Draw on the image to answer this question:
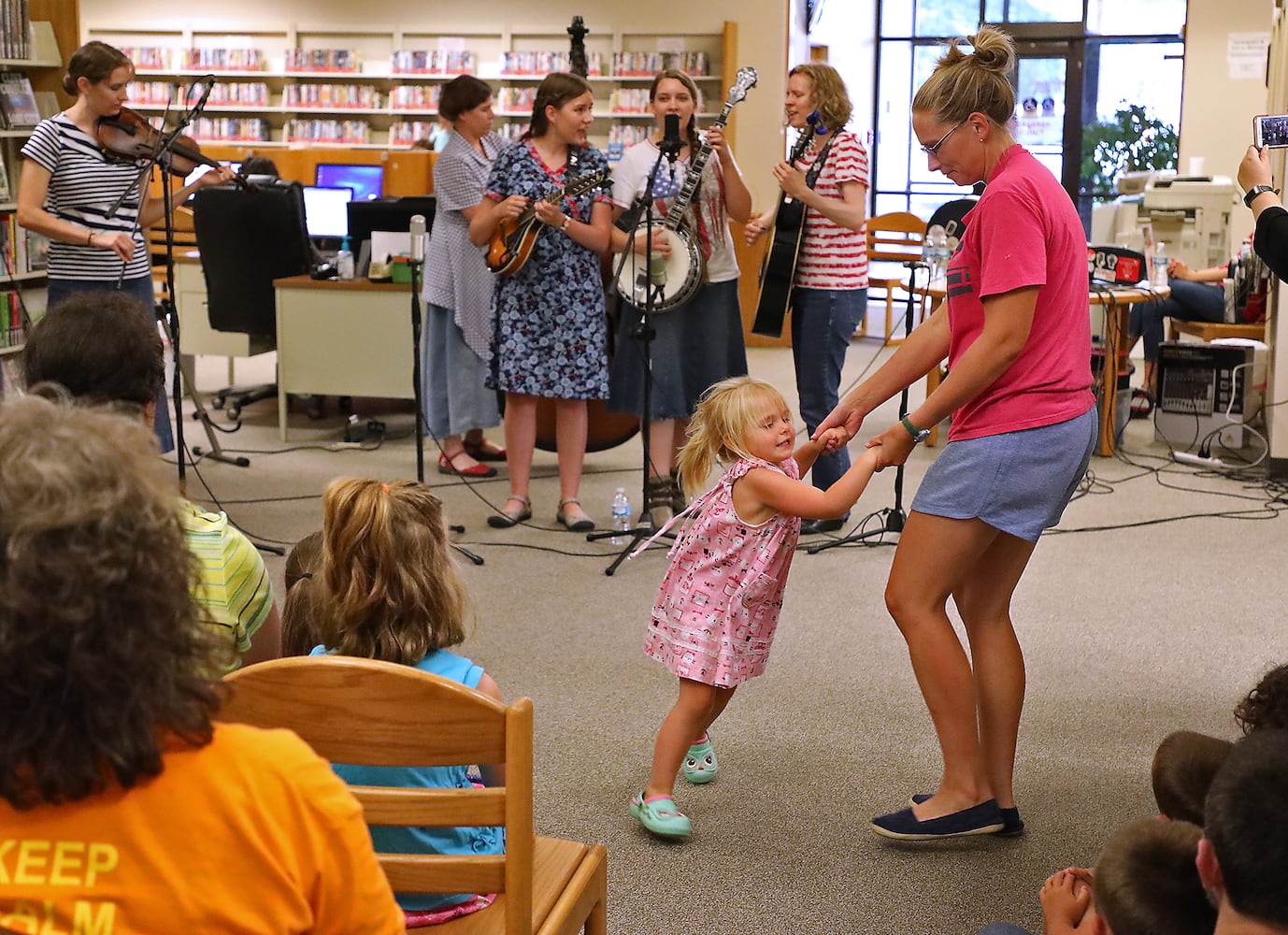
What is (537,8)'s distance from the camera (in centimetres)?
1084

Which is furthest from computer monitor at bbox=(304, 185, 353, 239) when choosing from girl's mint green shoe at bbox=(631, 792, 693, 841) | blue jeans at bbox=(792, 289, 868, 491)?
girl's mint green shoe at bbox=(631, 792, 693, 841)

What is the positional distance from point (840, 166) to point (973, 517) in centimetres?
239

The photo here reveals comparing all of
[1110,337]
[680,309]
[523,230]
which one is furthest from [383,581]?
[1110,337]

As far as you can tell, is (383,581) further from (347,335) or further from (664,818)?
(347,335)

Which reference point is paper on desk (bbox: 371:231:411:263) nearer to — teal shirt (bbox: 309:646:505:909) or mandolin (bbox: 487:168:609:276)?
mandolin (bbox: 487:168:609:276)

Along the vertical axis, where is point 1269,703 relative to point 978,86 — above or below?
below

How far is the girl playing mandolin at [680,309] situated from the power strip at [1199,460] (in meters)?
2.31

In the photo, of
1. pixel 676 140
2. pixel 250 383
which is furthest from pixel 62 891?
pixel 250 383

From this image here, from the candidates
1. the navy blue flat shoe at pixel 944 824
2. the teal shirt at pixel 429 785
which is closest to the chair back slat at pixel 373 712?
the teal shirt at pixel 429 785

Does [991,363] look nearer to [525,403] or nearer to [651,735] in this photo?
[651,735]

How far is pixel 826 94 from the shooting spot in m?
4.42

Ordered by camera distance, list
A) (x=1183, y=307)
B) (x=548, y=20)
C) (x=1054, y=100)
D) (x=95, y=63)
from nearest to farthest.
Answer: (x=95, y=63) < (x=1183, y=307) < (x=548, y=20) < (x=1054, y=100)

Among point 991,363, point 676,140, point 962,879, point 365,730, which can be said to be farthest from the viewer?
point 676,140

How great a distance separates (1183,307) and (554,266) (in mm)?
3720
